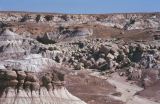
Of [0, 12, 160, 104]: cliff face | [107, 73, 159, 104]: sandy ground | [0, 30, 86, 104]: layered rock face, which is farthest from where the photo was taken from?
[107, 73, 159, 104]: sandy ground

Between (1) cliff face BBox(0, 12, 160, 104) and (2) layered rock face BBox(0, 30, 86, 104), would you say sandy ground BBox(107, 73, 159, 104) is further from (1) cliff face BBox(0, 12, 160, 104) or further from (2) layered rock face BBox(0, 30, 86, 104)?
(2) layered rock face BBox(0, 30, 86, 104)

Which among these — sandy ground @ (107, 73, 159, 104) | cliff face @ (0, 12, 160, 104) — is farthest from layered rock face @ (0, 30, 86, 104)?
sandy ground @ (107, 73, 159, 104)

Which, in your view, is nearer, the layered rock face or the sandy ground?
the layered rock face

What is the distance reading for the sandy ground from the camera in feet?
320

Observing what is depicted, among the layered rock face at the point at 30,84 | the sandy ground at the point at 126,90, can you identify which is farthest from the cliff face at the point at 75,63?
the sandy ground at the point at 126,90

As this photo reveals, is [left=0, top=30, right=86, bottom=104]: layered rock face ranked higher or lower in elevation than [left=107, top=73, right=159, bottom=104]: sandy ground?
higher

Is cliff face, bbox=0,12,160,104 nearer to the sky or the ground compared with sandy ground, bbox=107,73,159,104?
nearer to the sky

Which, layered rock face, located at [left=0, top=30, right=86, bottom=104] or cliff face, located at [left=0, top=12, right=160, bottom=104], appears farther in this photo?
cliff face, located at [left=0, top=12, right=160, bottom=104]

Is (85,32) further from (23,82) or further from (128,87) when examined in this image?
(23,82)

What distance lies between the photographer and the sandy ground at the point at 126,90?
320ft

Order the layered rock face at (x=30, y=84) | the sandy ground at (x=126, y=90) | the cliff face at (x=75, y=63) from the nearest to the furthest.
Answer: the layered rock face at (x=30, y=84) < the cliff face at (x=75, y=63) < the sandy ground at (x=126, y=90)

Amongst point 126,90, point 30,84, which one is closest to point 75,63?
point 126,90

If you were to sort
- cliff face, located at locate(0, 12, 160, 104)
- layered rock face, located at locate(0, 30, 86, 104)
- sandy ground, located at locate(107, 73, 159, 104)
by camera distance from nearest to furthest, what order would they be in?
layered rock face, located at locate(0, 30, 86, 104), cliff face, located at locate(0, 12, 160, 104), sandy ground, located at locate(107, 73, 159, 104)

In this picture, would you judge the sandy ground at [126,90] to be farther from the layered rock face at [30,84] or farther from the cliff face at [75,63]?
the layered rock face at [30,84]
